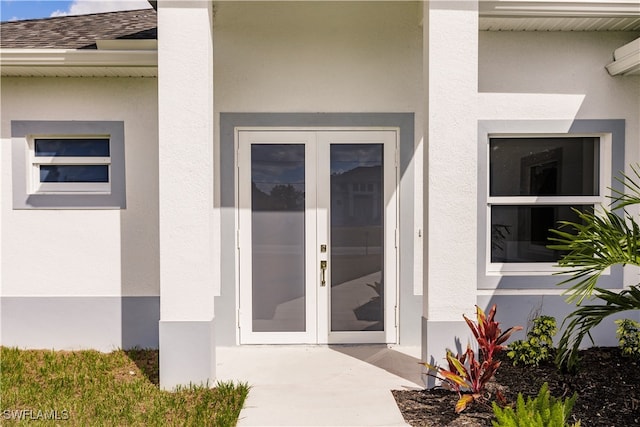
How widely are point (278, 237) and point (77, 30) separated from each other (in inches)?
181

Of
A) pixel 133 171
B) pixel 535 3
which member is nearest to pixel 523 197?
pixel 535 3

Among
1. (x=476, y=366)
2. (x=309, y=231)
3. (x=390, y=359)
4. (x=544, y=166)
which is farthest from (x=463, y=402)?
(x=544, y=166)

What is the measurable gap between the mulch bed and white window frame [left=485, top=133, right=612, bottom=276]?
1.18m

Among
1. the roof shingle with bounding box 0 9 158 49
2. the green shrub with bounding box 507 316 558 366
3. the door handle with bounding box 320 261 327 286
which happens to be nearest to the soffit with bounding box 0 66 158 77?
→ the roof shingle with bounding box 0 9 158 49

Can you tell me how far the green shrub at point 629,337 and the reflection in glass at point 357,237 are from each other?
2872 millimetres

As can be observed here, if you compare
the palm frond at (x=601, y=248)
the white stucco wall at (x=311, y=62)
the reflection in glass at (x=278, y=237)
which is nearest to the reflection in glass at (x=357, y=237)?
the reflection in glass at (x=278, y=237)

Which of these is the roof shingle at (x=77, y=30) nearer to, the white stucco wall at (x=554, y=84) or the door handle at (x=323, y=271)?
the door handle at (x=323, y=271)

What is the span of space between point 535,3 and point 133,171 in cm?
539

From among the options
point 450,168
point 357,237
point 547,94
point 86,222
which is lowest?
point 357,237

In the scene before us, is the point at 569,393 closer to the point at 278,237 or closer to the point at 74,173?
the point at 278,237

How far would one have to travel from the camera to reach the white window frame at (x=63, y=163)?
257 inches

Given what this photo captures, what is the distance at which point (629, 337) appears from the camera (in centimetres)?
564

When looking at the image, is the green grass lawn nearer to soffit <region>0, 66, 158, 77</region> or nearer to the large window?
the large window

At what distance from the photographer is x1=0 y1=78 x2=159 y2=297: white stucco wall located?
6.41 m
